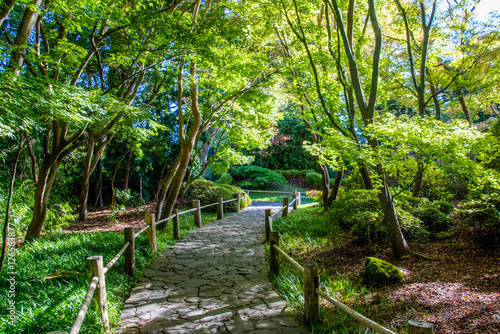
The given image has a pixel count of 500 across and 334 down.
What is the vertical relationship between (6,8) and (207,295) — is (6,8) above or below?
above

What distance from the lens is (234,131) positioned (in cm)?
979

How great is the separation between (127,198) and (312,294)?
10.5 m

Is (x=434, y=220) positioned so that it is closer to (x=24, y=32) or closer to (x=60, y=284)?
(x=60, y=284)

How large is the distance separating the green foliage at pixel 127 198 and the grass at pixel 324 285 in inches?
293

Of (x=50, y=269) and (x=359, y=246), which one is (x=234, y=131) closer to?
(x=359, y=246)

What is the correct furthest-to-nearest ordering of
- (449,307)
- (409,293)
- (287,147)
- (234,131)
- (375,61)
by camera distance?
(287,147) → (234,131) → (375,61) → (409,293) → (449,307)

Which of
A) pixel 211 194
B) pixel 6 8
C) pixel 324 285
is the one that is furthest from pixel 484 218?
pixel 211 194

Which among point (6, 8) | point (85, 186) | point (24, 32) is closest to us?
point (6, 8)

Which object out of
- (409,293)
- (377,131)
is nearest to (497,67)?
(377,131)

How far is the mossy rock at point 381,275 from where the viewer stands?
14.2 ft

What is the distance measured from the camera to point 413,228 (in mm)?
6102

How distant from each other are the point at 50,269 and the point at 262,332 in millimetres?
3870

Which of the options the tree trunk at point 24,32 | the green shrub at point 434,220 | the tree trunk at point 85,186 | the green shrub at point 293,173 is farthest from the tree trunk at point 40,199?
the green shrub at point 293,173

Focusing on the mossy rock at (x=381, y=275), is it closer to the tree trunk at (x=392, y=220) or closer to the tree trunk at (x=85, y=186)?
the tree trunk at (x=392, y=220)
